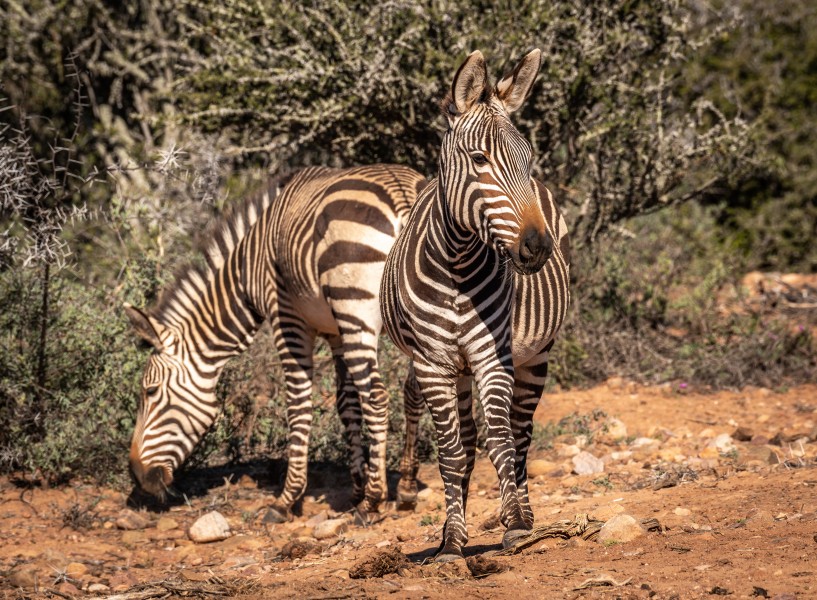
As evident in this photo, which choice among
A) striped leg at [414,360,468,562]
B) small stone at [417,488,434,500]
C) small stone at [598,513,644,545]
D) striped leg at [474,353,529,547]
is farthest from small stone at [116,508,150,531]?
small stone at [598,513,644,545]

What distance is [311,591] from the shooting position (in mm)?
4473

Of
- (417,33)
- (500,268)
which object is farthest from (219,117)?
(500,268)

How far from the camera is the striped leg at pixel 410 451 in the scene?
705cm

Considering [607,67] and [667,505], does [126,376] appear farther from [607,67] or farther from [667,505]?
[607,67]

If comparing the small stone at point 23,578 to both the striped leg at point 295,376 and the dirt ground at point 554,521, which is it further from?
the striped leg at point 295,376

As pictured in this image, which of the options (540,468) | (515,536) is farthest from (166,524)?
(515,536)

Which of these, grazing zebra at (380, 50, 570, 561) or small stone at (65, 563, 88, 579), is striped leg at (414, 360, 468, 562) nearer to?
grazing zebra at (380, 50, 570, 561)

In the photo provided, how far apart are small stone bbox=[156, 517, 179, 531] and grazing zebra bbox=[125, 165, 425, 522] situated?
0.22 metres

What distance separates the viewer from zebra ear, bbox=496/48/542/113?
490 cm

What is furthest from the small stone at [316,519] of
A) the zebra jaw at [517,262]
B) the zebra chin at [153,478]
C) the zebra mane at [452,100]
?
the zebra mane at [452,100]

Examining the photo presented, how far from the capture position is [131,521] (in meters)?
6.97

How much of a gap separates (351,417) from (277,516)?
2.88 ft

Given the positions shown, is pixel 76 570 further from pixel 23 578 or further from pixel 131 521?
pixel 131 521

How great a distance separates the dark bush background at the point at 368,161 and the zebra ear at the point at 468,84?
8.82ft
